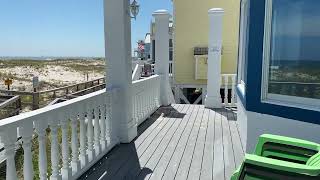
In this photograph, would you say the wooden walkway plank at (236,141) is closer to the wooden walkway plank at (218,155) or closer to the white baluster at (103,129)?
the wooden walkway plank at (218,155)

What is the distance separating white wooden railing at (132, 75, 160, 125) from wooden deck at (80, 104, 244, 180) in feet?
0.75

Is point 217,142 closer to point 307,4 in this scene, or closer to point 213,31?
point 307,4

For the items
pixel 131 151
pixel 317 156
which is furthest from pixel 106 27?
pixel 317 156

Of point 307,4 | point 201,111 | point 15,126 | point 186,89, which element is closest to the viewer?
point 15,126

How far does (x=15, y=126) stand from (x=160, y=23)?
5335 millimetres

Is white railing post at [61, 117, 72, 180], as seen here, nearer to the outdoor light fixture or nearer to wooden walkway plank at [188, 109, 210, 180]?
wooden walkway plank at [188, 109, 210, 180]

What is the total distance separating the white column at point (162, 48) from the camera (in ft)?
22.8

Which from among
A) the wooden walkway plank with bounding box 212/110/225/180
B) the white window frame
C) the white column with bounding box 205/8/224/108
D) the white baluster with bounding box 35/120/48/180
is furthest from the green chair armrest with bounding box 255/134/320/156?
the white column with bounding box 205/8/224/108

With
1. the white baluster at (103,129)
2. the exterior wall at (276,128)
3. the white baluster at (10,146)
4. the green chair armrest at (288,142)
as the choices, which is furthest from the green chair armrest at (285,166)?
the white baluster at (103,129)

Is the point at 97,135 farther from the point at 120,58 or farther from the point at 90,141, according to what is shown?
the point at 120,58

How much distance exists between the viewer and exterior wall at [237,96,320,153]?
8.85 feet

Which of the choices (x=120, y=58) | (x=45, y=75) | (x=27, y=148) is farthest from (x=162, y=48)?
(x=45, y=75)

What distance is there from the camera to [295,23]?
2.81 meters

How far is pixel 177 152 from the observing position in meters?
3.92
